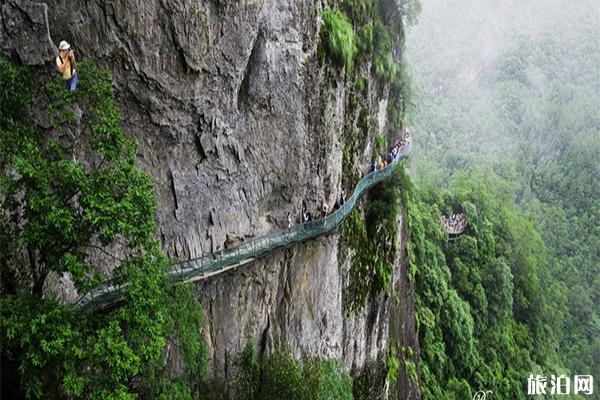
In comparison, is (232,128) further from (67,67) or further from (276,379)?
(276,379)

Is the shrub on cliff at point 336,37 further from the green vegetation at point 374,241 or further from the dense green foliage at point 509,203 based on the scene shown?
the dense green foliage at point 509,203

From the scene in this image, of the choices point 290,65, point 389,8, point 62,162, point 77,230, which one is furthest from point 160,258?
point 389,8

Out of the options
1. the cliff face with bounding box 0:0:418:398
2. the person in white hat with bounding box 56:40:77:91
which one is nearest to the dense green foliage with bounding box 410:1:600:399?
the cliff face with bounding box 0:0:418:398

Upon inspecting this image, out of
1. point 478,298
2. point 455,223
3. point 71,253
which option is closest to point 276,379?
point 71,253

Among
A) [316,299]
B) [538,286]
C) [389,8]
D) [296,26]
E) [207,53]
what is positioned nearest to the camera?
[207,53]

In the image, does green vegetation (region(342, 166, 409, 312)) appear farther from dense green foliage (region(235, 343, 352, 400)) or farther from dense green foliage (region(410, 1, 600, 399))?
dense green foliage (region(410, 1, 600, 399))

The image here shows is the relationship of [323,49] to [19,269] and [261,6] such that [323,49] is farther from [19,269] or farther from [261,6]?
[19,269]
